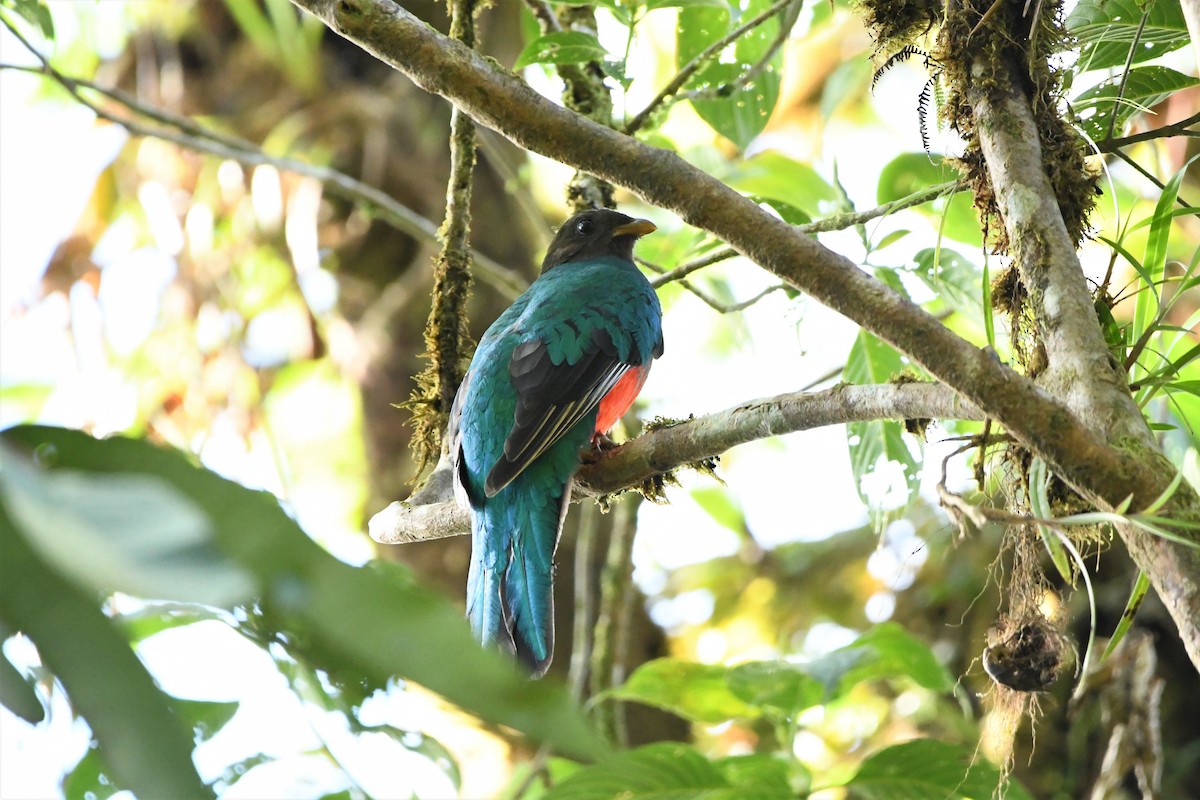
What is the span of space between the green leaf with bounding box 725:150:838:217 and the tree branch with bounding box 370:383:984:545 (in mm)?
1236

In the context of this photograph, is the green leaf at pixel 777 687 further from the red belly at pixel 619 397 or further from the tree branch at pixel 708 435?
the red belly at pixel 619 397

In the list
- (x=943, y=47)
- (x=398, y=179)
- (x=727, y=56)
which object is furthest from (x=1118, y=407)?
(x=398, y=179)

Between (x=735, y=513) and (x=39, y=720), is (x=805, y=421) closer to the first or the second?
(x=39, y=720)

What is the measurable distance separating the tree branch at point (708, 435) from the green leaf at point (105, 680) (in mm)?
1561

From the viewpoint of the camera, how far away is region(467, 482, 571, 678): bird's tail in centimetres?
299

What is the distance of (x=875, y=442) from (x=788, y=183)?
1023mm

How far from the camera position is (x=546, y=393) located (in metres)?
3.43

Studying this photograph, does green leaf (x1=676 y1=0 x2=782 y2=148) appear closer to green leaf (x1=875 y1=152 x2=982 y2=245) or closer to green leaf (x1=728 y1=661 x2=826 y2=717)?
green leaf (x1=875 y1=152 x2=982 y2=245)

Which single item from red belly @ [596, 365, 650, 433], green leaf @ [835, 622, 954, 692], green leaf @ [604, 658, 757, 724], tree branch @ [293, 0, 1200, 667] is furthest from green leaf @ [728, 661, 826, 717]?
tree branch @ [293, 0, 1200, 667]

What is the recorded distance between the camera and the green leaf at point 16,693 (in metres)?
0.53

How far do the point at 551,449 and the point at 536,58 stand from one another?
1085 millimetres

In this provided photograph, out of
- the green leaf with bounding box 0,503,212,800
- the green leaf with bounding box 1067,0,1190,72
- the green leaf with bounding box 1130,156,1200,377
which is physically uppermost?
the green leaf with bounding box 1067,0,1190,72

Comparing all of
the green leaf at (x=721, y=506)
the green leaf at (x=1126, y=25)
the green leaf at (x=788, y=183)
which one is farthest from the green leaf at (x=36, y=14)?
the green leaf at (x=721, y=506)

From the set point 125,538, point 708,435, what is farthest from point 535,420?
point 125,538
